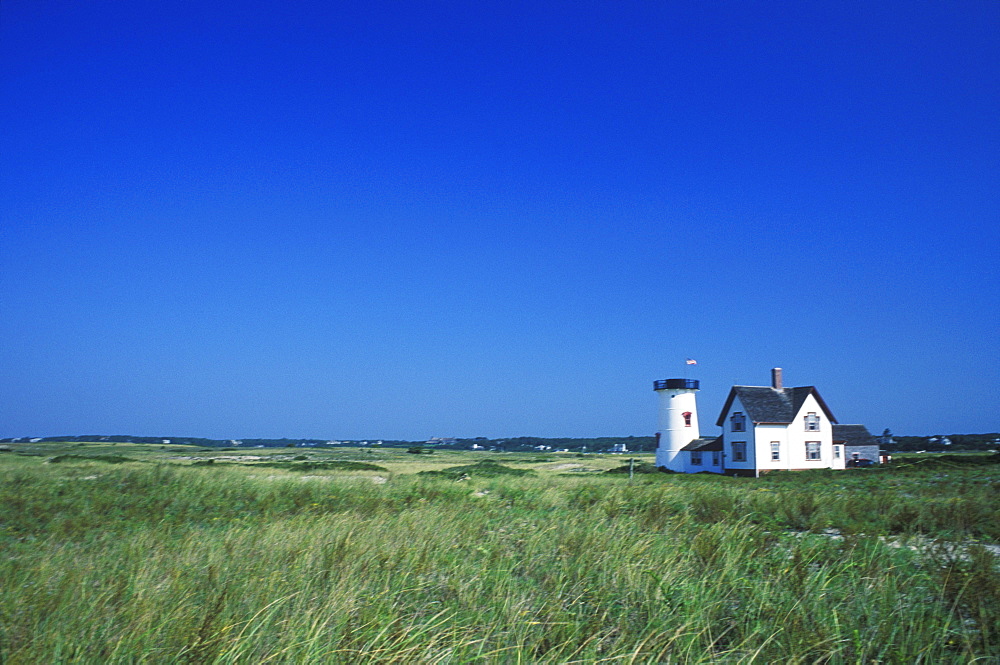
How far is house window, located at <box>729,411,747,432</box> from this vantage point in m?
47.5

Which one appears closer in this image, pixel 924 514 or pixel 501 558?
pixel 501 558

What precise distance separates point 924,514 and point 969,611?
246 inches

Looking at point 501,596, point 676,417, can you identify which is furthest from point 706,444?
point 501,596

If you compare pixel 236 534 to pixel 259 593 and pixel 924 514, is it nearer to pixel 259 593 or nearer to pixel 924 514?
pixel 259 593

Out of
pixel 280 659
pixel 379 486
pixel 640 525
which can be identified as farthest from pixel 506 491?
pixel 280 659

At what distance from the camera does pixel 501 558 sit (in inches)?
254

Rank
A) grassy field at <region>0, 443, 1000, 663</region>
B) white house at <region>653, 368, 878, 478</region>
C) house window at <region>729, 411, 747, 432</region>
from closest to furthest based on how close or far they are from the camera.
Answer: grassy field at <region>0, 443, 1000, 663</region>, white house at <region>653, 368, 878, 478</region>, house window at <region>729, 411, 747, 432</region>

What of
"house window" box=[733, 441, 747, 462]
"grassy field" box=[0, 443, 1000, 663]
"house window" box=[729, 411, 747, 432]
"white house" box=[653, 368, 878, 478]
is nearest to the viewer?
"grassy field" box=[0, 443, 1000, 663]

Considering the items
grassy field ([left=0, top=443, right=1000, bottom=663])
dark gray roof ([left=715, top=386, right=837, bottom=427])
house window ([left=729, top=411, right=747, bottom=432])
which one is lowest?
grassy field ([left=0, top=443, right=1000, bottom=663])

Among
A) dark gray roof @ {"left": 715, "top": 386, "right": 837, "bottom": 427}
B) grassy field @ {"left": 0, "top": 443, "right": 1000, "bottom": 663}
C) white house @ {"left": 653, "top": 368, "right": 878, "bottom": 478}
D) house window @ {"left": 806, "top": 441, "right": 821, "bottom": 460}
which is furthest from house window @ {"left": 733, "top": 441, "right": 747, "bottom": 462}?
grassy field @ {"left": 0, "top": 443, "right": 1000, "bottom": 663}

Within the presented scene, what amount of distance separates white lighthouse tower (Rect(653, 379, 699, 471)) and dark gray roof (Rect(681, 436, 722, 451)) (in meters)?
0.52

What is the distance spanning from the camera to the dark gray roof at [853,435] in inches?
2148

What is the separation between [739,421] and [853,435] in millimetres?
15112

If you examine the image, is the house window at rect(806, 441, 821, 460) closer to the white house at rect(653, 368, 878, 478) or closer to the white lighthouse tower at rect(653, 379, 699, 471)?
the white house at rect(653, 368, 878, 478)
